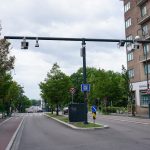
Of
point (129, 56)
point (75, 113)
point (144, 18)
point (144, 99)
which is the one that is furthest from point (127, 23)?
point (75, 113)

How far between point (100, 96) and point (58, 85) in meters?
17.3

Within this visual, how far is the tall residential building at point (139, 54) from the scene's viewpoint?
54.9 meters

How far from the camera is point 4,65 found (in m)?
32.0

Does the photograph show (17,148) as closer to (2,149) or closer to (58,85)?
(2,149)

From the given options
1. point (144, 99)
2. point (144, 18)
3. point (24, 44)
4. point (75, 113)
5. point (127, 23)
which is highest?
point (127, 23)

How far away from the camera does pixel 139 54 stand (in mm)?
57469

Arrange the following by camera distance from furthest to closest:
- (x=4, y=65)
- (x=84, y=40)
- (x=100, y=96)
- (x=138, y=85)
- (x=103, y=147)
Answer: (x=100, y=96) < (x=138, y=85) < (x=4, y=65) < (x=84, y=40) < (x=103, y=147)

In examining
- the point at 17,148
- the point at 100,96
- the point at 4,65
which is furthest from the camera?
the point at 100,96

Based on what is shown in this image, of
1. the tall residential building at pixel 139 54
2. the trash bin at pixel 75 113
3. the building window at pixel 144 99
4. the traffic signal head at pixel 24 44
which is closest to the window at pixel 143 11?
the tall residential building at pixel 139 54

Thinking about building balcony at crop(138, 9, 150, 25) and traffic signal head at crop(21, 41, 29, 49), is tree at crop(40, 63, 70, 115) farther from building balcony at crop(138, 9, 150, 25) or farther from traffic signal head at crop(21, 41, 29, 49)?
traffic signal head at crop(21, 41, 29, 49)

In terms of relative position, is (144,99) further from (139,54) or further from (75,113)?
(75,113)

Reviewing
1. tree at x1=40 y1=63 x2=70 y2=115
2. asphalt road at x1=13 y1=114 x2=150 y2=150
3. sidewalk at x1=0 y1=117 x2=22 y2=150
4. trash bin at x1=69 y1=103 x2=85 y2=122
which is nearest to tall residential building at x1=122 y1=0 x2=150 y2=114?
tree at x1=40 y1=63 x2=70 y2=115

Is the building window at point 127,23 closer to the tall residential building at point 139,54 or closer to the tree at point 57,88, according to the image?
the tall residential building at point 139,54

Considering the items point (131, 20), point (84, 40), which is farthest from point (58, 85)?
point (84, 40)
